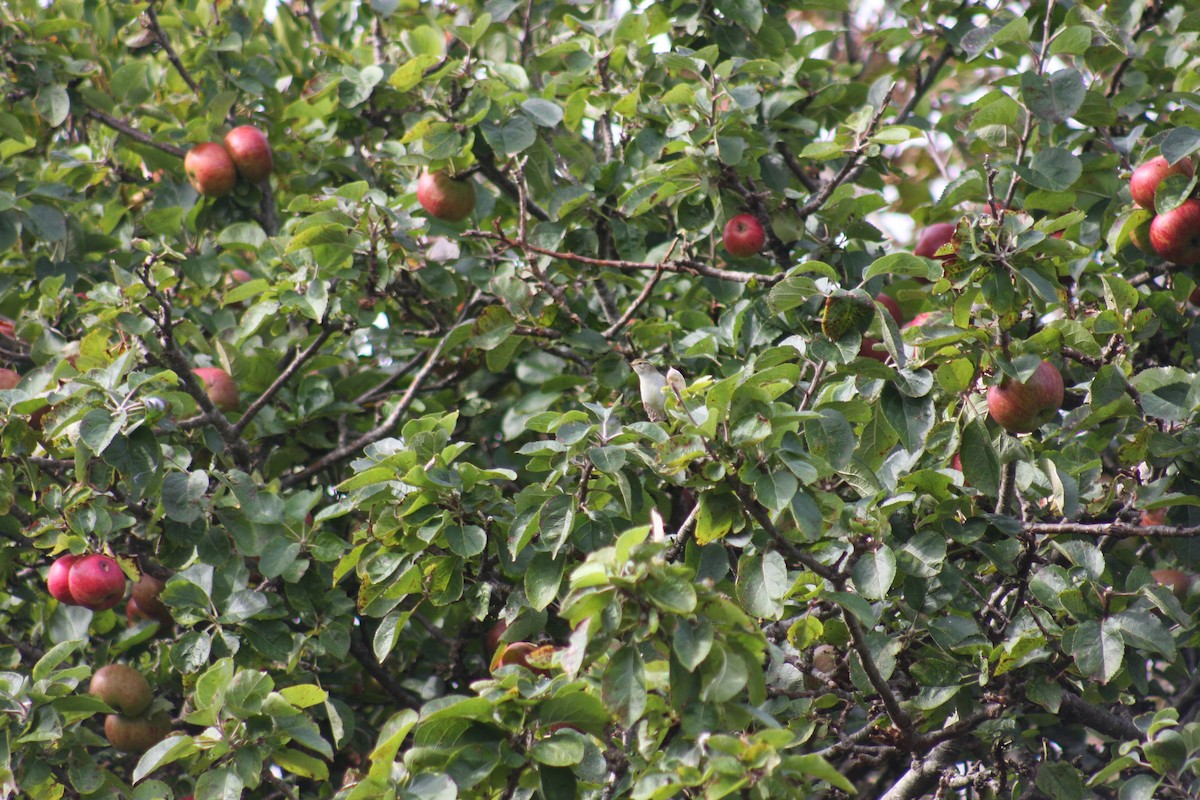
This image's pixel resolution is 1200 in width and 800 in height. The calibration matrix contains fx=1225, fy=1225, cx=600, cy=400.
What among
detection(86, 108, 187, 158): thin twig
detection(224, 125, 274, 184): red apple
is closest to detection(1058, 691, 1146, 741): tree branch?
detection(224, 125, 274, 184): red apple

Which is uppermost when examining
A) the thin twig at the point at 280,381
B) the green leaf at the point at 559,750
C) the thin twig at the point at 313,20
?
the thin twig at the point at 313,20

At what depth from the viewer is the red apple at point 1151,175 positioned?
7.99 feet

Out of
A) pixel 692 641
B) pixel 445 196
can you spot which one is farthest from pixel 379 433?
pixel 692 641

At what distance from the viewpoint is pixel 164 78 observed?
396 cm

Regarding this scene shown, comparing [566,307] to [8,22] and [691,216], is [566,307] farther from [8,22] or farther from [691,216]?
[8,22]

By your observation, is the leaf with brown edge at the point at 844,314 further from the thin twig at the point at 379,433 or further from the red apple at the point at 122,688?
the red apple at the point at 122,688

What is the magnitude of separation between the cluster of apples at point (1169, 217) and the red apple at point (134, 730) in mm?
2462

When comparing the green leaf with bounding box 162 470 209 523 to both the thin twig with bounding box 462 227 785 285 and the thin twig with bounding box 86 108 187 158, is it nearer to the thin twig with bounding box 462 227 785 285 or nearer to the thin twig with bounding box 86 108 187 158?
the thin twig with bounding box 462 227 785 285

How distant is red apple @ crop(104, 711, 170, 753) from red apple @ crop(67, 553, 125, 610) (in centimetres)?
35

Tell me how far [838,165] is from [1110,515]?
1416 millimetres

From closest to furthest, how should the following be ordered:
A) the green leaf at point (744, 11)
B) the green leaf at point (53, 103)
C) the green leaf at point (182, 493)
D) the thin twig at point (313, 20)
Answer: the green leaf at point (182, 493) < the green leaf at point (744, 11) < the green leaf at point (53, 103) < the thin twig at point (313, 20)

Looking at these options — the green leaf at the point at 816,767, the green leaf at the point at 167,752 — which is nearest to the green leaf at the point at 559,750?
the green leaf at the point at 816,767

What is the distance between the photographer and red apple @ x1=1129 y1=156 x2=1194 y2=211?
7.99 ft

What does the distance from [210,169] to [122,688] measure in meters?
1.43
